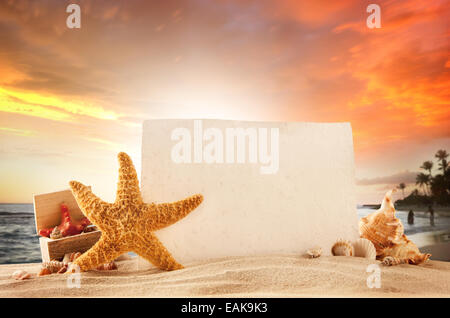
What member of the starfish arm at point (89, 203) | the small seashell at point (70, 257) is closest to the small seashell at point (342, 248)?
the starfish arm at point (89, 203)

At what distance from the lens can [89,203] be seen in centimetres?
278

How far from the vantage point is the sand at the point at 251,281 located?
6.91 ft

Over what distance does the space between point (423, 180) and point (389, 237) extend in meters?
2.80

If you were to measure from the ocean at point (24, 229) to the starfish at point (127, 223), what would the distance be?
11.4ft

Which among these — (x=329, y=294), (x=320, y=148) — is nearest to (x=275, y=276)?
(x=329, y=294)

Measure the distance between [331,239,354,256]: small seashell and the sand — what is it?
0.30m

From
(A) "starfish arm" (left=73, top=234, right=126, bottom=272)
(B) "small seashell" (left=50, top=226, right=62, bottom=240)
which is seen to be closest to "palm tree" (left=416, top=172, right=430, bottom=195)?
(A) "starfish arm" (left=73, top=234, right=126, bottom=272)

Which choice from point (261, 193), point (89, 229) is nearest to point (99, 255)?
point (89, 229)

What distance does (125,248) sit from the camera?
107 inches

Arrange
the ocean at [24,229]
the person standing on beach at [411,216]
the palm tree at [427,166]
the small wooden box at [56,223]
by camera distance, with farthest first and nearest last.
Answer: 1. the person standing on beach at [411,216]
2. the ocean at [24,229]
3. the palm tree at [427,166]
4. the small wooden box at [56,223]

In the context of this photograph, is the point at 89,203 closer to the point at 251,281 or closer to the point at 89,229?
the point at 89,229

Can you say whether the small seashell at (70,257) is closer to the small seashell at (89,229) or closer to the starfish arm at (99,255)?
the small seashell at (89,229)

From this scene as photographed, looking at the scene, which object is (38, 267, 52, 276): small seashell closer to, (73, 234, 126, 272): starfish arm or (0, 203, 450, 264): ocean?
(73, 234, 126, 272): starfish arm

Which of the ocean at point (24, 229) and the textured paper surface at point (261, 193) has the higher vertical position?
the textured paper surface at point (261, 193)
